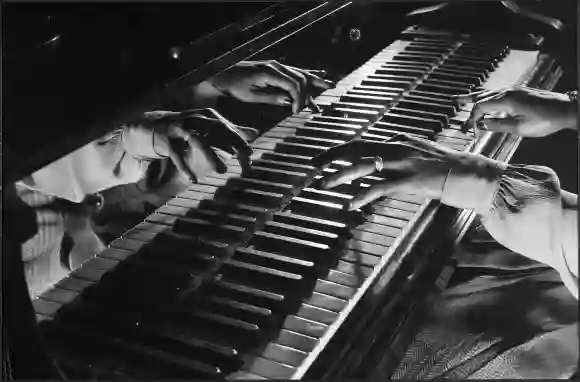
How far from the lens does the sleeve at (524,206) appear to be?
125 cm

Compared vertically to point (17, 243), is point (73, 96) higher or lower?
higher

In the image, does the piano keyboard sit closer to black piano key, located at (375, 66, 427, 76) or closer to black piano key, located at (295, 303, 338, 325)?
black piano key, located at (295, 303, 338, 325)

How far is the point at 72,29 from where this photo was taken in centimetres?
122

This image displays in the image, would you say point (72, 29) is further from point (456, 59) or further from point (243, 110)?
point (456, 59)

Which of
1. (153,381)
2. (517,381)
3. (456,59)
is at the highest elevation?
(456,59)

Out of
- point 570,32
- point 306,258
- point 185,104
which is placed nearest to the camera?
point 306,258

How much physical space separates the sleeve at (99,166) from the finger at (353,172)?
36cm

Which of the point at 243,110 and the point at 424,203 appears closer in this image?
the point at 424,203

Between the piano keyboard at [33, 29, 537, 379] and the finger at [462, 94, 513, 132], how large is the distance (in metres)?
0.03

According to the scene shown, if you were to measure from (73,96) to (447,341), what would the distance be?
829 mm

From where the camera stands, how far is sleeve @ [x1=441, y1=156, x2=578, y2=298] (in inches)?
49.3

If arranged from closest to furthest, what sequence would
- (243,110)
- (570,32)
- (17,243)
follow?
(17,243), (243,110), (570,32)

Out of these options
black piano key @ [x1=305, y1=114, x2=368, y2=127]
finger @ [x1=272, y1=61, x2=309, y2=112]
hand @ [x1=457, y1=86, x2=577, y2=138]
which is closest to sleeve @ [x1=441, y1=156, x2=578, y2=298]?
hand @ [x1=457, y1=86, x2=577, y2=138]

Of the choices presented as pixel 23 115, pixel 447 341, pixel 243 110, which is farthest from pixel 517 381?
pixel 23 115
